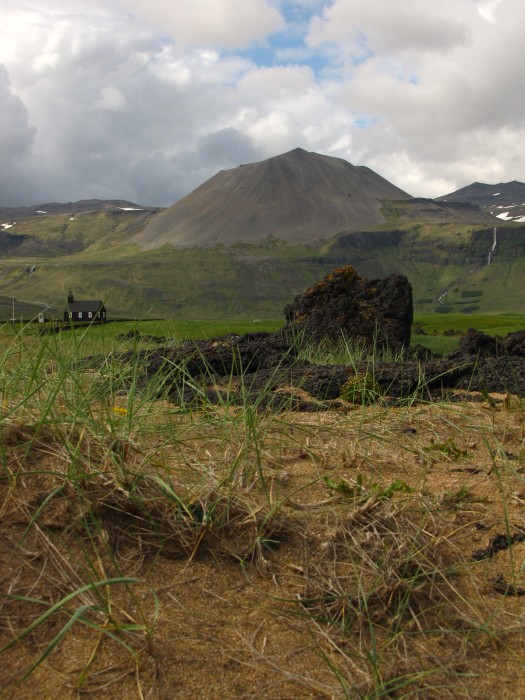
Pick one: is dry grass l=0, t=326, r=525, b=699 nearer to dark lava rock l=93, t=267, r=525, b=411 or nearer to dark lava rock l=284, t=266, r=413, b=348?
dark lava rock l=93, t=267, r=525, b=411

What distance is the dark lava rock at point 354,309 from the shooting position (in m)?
17.0

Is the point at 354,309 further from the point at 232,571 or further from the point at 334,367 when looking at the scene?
the point at 232,571

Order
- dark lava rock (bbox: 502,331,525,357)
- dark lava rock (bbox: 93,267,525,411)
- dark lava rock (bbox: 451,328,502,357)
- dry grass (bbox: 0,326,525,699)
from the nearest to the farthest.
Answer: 1. dry grass (bbox: 0,326,525,699)
2. dark lava rock (bbox: 93,267,525,411)
3. dark lava rock (bbox: 451,328,502,357)
4. dark lava rock (bbox: 502,331,525,357)

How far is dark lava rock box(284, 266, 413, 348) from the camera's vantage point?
55.9 feet

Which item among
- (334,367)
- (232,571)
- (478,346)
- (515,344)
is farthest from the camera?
(515,344)

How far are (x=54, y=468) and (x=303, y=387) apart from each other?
15.6ft

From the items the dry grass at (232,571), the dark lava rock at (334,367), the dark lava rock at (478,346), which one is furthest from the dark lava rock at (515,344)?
the dry grass at (232,571)

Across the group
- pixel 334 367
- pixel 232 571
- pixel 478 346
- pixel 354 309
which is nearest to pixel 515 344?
pixel 478 346

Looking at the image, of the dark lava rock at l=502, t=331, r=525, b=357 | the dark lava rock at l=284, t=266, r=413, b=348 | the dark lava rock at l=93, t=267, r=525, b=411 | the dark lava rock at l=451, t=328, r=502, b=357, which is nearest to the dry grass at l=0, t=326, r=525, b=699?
the dark lava rock at l=93, t=267, r=525, b=411

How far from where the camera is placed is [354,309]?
17.5 metres

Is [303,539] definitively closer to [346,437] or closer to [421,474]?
[421,474]

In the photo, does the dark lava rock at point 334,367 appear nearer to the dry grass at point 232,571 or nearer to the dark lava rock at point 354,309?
the dark lava rock at point 354,309

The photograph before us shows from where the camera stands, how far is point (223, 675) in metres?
2.80

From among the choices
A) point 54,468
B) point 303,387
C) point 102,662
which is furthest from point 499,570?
point 303,387
